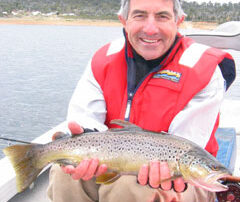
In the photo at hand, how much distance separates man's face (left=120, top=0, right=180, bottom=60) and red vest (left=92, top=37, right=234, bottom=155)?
6.3 inches

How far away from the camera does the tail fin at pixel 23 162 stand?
2.39 meters

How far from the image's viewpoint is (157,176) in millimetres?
2182

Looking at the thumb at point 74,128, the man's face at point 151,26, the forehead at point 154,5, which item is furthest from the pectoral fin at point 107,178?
the forehead at point 154,5

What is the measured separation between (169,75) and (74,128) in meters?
0.89

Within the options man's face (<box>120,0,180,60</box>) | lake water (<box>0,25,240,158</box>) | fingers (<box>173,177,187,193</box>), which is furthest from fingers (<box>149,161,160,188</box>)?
lake water (<box>0,25,240,158</box>)

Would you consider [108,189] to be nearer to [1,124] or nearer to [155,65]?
[155,65]

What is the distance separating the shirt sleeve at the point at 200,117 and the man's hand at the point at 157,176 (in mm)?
445

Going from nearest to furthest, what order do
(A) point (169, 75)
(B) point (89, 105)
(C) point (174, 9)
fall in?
(C) point (174, 9) < (A) point (169, 75) < (B) point (89, 105)

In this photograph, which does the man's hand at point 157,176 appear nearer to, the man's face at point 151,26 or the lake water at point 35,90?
the man's face at point 151,26

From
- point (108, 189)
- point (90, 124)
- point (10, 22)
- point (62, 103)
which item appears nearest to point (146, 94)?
point (90, 124)

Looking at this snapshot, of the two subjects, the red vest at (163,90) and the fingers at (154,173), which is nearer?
the fingers at (154,173)

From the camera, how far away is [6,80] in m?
11.3

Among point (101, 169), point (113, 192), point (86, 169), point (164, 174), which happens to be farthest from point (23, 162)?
point (164, 174)

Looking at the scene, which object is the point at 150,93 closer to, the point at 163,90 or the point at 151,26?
the point at 163,90
